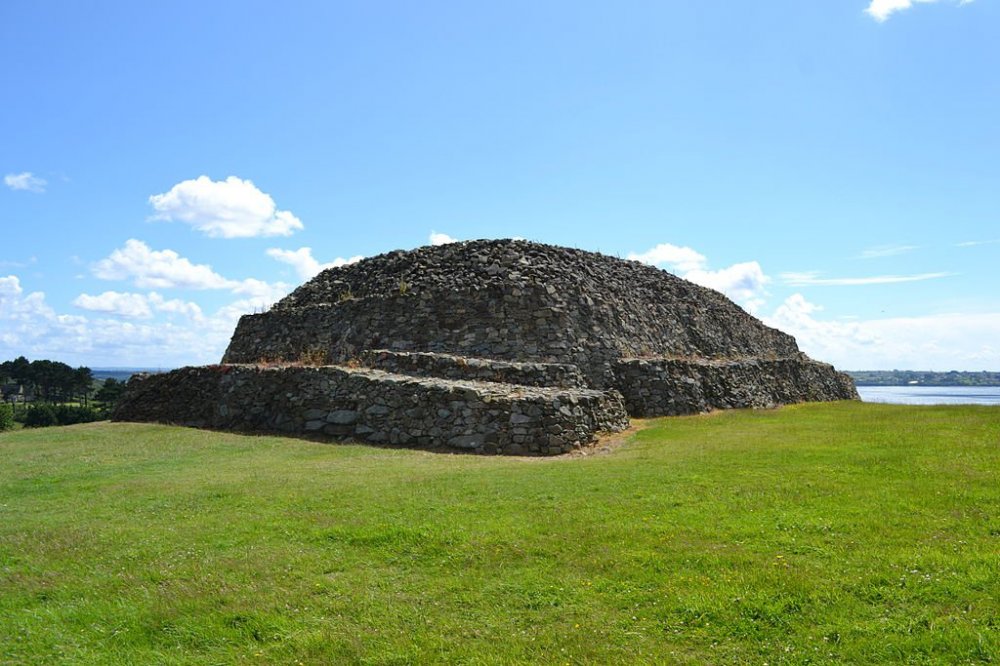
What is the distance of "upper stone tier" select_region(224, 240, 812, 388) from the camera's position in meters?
24.5

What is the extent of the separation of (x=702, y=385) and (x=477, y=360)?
1000 centimetres

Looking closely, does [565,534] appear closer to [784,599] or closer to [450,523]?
[450,523]

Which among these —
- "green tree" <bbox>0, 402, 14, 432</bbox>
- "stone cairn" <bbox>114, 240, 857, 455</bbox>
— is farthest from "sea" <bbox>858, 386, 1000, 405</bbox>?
"green tree" <bbox>0, 402, 14, 432</bbox>

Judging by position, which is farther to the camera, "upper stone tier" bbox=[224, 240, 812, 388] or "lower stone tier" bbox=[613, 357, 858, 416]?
"upper stone tier" bbox=[224, 240, 812, 388]

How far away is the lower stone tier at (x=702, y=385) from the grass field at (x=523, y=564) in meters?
10.7

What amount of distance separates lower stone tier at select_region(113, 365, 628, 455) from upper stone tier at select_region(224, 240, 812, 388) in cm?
425

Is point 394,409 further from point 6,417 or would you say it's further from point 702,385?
point 6,417

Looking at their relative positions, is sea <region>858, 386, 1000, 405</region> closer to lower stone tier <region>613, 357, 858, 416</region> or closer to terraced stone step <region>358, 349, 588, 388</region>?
lower stone tier <region>613, 357, 858, 416</region>

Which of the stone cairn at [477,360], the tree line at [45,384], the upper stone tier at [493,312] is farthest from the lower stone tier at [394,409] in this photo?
the tree line at [45,384]

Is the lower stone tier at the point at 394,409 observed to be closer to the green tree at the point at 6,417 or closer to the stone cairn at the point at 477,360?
the stone cairn at the point at 477,360

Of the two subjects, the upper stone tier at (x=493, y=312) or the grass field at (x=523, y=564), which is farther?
the upper stone tier at (x=493, y=312)

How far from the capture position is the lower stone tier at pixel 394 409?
16.8 meters

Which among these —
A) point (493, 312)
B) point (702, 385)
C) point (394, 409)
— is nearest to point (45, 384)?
point (493, 312)

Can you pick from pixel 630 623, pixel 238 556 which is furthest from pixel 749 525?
pixel 238 556
